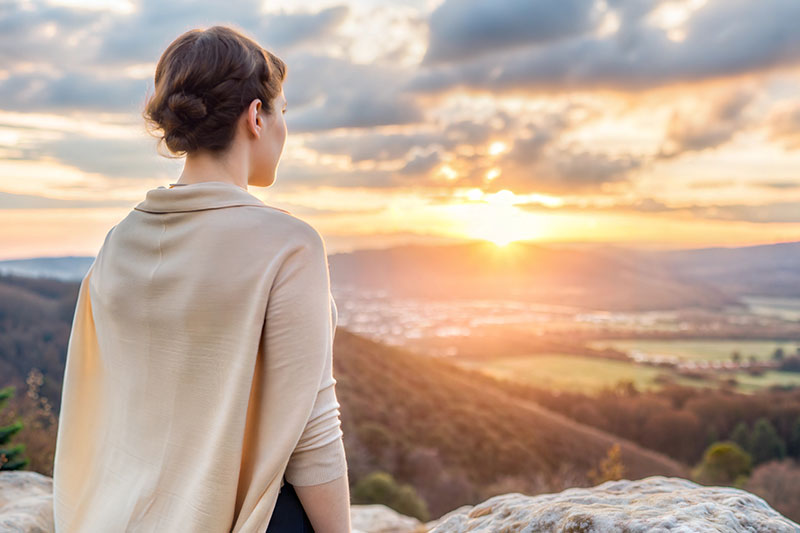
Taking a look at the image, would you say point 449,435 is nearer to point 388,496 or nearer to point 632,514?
point 388,496

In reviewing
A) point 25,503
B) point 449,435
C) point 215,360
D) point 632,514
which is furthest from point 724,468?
point 215,360

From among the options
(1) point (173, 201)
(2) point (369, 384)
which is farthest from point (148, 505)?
(2) point (369, 384)

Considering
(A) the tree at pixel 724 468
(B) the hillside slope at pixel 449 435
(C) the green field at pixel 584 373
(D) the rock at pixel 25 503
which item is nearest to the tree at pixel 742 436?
(B) the hillside slope at pixel 449 435

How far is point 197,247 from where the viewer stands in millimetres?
1610

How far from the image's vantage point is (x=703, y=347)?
77812 millimetres

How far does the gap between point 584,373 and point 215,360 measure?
64.1 metres

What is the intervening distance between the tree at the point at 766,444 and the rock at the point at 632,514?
46.8 metres

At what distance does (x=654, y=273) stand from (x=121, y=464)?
138m

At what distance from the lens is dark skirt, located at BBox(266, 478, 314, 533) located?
1.73 metres

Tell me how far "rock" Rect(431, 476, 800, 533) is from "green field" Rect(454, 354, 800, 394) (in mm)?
55483

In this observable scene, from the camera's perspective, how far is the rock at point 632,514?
6.55ft

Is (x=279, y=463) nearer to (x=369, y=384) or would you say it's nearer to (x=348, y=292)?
(x=369, y=384)

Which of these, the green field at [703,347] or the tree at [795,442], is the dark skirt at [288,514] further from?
the green field at [703,347]

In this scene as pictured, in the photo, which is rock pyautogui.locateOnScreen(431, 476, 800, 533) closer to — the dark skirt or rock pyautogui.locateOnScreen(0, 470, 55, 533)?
the dark skirt
